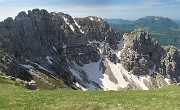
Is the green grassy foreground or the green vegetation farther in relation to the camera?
the green vegetation

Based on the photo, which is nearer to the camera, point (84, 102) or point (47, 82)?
point (84, 102)

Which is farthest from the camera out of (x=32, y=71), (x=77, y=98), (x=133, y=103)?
(x=32, y=71)

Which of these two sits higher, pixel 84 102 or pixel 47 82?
pixel 84 102

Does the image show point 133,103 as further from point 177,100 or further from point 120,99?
point 177,100

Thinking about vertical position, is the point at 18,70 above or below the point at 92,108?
below

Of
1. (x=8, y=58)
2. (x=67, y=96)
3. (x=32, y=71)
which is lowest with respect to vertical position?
(x=32, y=71)

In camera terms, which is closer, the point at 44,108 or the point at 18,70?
the point at 44,108

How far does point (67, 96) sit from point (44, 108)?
734 cm

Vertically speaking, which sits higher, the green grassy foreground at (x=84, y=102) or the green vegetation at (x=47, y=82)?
the green grassy foreground at (x=84, y=102)

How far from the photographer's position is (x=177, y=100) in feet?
140

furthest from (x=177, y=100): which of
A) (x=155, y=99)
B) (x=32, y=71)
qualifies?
(x=32, y=71)

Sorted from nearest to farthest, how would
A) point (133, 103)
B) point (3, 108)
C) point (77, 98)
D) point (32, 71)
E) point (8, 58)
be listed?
point (3, 108), point (133, 103), point (77, 98), point (8, 58), point (32, 71)

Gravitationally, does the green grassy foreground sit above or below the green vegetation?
above

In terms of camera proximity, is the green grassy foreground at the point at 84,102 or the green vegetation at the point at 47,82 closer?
the green grassy foreground at the point at 84,102
